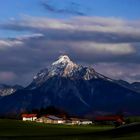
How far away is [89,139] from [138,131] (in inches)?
1133

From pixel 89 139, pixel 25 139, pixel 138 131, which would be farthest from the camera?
pixel 138 131

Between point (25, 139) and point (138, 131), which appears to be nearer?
point (25, 139)

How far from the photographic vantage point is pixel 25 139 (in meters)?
123

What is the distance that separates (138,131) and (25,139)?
1206 inches

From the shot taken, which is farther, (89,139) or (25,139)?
(25,139)

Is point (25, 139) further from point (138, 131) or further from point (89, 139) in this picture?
point (138, 131)

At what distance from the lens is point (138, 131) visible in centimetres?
14125

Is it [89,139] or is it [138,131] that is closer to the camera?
[89,139]

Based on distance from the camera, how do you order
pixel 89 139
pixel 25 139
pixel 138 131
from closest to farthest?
pixel 89 139 → pixel 25 139 → pixel 138 131

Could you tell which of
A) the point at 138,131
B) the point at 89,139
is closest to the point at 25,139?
the point at 89,139

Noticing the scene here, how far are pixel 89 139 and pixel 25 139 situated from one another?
49.1 feet
